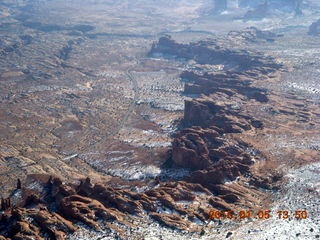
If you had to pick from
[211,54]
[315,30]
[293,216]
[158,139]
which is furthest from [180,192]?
[315,30]

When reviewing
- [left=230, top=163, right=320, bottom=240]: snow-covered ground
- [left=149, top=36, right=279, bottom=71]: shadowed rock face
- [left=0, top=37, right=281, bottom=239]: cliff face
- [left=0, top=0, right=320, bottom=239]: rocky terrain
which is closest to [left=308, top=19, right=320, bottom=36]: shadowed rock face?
[left=0, top=0, right=320, bottom=239]: rocky terrain

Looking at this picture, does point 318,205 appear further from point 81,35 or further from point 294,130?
point 81,35

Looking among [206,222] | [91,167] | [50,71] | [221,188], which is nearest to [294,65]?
[50,71]

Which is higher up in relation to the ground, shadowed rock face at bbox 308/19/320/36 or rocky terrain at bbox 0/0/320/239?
shadowed rock face at bbox 308/19/320/36

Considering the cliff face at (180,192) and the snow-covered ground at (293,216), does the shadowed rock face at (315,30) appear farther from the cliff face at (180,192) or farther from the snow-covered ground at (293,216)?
the snow-covered ground at (293,216)

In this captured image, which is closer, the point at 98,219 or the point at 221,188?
the point at 98,219

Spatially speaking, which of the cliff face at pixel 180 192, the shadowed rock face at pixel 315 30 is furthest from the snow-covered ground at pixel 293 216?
the shadowed rock face at pixel 315 30

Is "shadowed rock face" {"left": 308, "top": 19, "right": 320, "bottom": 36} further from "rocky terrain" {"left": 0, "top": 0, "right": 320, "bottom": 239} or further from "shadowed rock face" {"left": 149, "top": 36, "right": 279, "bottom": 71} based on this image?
"shadowed rock face" {"left": 149, "top": 36, "right": 279, "bottom": 71}

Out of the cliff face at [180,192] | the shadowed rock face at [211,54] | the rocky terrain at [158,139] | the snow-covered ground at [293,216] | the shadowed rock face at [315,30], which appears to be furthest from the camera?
the shadowed rock face at [315,30]
